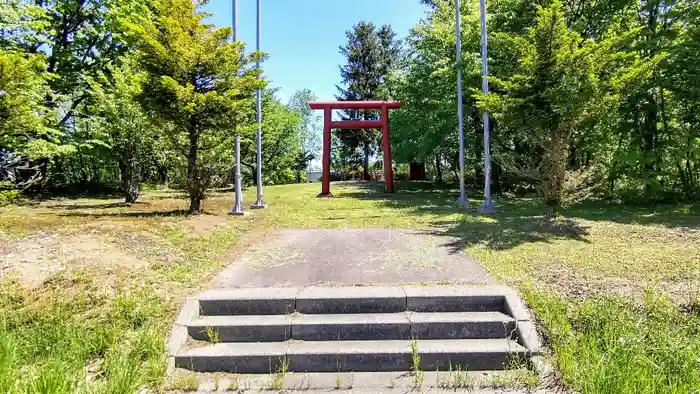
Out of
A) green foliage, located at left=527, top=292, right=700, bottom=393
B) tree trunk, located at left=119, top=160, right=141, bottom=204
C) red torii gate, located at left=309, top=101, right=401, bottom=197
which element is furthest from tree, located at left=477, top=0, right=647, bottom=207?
tree trunk, located at left=119, top=160, right=141, bottom=204

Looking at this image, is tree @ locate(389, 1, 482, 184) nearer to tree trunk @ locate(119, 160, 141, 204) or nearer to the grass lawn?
the grass lawn

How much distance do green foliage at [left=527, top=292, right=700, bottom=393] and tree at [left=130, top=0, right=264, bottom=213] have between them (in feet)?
22.3

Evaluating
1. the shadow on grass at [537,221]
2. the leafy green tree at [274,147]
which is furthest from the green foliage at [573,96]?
the leafy green tree at [274,147]

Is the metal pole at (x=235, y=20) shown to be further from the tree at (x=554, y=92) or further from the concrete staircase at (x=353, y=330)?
the concrete staircase at (x=353, y=330)

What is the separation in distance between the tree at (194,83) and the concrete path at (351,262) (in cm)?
301

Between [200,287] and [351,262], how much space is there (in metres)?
1.88

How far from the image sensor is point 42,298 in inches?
148

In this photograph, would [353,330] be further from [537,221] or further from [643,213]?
[643,213]

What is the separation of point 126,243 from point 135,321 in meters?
2.16

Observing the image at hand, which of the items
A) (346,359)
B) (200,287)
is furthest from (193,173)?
(346,359)

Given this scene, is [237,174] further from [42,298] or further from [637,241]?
[637,241]

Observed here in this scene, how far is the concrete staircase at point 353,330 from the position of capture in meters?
3.25


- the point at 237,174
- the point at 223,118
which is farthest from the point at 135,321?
the point at 237,174

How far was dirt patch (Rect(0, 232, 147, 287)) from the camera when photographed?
4.18m
